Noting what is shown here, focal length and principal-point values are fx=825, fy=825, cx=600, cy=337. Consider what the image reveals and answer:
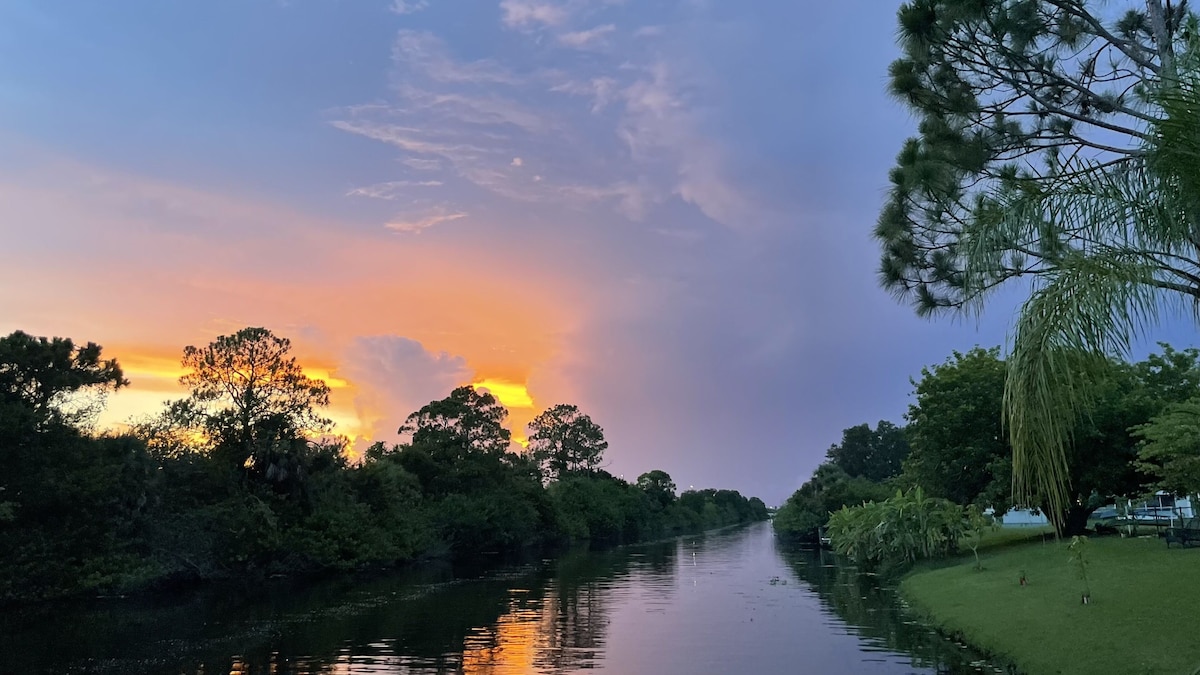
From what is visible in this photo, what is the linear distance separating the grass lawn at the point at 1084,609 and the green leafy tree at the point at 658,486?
365ft

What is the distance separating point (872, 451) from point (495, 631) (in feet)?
401

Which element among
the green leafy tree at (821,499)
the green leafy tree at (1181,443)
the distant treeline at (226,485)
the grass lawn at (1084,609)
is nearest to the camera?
the grass lawn at (1084,609)

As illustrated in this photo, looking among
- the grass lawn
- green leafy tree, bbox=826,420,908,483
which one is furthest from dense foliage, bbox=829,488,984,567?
green leafy tree, bbox=826,420,908,483

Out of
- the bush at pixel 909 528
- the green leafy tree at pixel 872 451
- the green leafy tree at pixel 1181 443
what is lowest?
the bush at pixel 909 528

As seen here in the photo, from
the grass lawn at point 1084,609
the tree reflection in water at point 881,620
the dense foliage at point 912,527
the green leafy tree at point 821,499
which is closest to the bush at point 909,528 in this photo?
the dense foliage at point 912,527

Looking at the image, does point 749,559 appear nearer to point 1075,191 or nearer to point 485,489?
point 485,489

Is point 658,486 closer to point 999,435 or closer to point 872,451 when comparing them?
point 872,451

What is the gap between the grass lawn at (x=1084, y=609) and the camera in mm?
13945

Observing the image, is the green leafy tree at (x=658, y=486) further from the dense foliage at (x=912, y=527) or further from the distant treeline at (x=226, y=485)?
the dense foliage at (x=912, y=527)

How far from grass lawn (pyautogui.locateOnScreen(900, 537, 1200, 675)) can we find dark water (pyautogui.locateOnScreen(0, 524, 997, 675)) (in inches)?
43.8

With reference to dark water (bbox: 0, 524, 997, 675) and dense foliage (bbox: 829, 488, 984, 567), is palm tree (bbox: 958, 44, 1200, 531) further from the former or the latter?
dense foliage (bbox: 829, 488, 984, 567)

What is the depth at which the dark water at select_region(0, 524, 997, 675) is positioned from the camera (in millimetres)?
18688

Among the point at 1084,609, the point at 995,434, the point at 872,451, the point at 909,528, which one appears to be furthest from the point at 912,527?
the point at 872,451

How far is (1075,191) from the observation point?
817 centimetres
